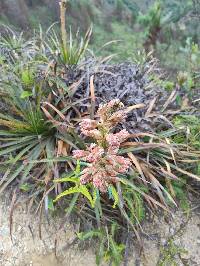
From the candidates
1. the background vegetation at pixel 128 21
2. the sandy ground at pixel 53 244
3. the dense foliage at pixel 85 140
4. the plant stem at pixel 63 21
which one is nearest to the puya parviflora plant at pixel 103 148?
the dense foliage at pixel 85 140

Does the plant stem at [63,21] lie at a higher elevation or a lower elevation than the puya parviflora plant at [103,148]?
higher

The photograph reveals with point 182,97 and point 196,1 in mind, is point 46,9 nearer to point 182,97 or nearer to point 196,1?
point 196,1

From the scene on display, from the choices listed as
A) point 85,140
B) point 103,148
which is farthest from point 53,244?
point 103,148

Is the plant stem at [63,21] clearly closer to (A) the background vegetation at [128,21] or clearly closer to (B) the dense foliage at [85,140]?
(B) the dense foliage at [85,140]

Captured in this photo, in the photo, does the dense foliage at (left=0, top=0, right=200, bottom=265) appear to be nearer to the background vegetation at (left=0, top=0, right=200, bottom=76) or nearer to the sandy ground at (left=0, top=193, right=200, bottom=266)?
the sandy ground at (left=0, top=193, right=200, bottom=266)

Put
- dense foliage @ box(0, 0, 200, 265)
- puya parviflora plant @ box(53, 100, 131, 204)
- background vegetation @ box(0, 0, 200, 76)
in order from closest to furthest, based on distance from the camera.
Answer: puya parviflora plant @ box(53, 100, 131, 204) < dense foliage @ box(0, 0, 200, 265) < background vegetation @ box(0, 0, 200, 76)

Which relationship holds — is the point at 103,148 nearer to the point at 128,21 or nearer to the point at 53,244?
the point at 53,244

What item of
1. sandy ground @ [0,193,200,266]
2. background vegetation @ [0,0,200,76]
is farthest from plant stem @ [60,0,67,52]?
background vegetation @ [0,0,200,76]

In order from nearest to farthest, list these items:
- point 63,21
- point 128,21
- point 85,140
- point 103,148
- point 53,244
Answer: point 103,148
point 53,244
point 85,140
point 63,21
point 128,21

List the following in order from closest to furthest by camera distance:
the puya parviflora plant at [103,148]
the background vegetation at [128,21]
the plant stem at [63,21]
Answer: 1. the puya parviflora plant at [103,148]
2. the plant stem at [63,21]
3. the background vegetation at [128,21]
